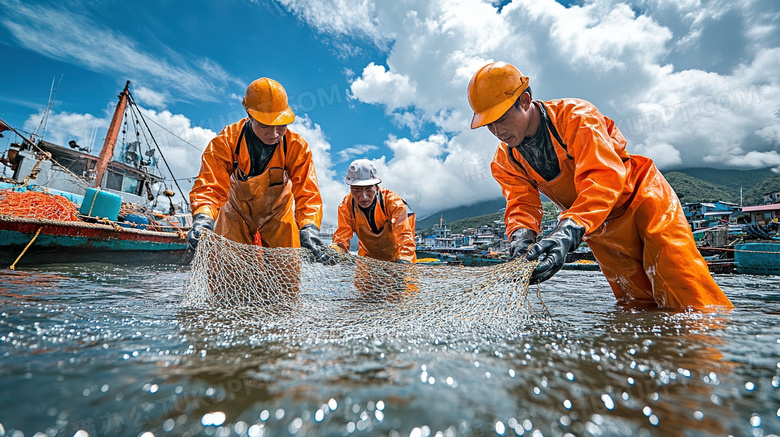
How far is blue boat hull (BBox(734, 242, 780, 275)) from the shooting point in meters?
10.4

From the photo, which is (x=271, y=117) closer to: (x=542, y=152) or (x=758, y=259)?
(x=542, y=152)

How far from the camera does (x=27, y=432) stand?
0.71 meters

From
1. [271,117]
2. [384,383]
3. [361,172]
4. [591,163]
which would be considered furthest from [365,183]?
[384,383]

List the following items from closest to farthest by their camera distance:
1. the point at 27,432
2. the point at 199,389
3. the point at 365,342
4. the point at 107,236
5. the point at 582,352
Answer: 1. the point at 27,432
2. the point at 199,389
3. the point at 582,352
4. the point at 365,342
5. the point at 107,236

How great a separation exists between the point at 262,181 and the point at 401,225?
2056mm

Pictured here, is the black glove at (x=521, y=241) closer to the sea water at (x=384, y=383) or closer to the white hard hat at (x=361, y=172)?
the sea water at (x=384, y=383)

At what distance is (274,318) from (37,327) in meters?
1.09

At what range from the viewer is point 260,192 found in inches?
148

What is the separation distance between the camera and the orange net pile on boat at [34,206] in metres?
6.35

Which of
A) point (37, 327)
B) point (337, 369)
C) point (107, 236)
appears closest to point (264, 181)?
point (37, 327)

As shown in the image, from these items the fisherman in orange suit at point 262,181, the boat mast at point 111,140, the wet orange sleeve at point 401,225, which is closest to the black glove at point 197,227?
the fisherman in orange suit at point 262,181

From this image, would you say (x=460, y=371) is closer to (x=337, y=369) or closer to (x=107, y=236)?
(x=337, y=369)

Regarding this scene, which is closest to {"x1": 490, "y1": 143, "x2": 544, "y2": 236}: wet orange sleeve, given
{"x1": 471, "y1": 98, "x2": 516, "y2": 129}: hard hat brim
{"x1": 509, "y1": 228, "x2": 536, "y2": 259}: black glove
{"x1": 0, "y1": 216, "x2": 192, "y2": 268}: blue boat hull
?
{"x1": 509, "y1": 228, "x2": 536, "y2": 259}: black glove

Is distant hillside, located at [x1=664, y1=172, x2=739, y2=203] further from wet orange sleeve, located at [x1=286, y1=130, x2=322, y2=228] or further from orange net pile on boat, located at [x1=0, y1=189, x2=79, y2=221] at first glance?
orange net pile on boat, located at [x1=0, y1=189, x2=79, y2=221]
